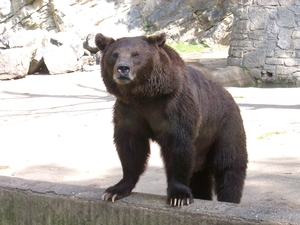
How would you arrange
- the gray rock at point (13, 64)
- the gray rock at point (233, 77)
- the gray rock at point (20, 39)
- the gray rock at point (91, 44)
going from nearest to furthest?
the gray rock at point (233, 77) → the gray rock at point (13, 64) → the gray rock at point (20, 39) → the gray rock at point (91, 44)

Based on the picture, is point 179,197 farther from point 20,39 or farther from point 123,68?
point 20,39

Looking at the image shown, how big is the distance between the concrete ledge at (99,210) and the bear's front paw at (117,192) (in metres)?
0.04

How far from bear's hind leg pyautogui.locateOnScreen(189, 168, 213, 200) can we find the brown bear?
0.34 metres

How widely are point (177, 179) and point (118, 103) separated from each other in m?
0.84

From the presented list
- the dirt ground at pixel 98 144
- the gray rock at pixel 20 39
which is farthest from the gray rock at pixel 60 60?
the dirt ground at pixel 98 144

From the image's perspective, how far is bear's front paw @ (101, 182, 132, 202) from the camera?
431cm

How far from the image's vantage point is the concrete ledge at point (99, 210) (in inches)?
147

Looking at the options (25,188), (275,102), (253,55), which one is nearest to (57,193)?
(25,188)

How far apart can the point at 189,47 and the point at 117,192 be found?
20918 mm

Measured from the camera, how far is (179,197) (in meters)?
4.06

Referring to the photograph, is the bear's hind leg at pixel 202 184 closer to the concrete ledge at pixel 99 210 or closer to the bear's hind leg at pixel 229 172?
the bear's hind leg at pixel 229 172

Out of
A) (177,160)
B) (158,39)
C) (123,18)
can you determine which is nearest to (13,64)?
(123,18)

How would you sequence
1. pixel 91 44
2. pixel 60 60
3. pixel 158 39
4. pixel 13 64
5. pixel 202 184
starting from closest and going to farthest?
pixel 158 39
pixel 202 184
pixel 13 64
pixel 60 60
pixel 91 44

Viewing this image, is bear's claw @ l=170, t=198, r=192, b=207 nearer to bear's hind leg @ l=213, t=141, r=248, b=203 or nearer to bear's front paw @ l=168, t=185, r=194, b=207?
bear's front paw @ l=168, t=185, r=194, b=207
